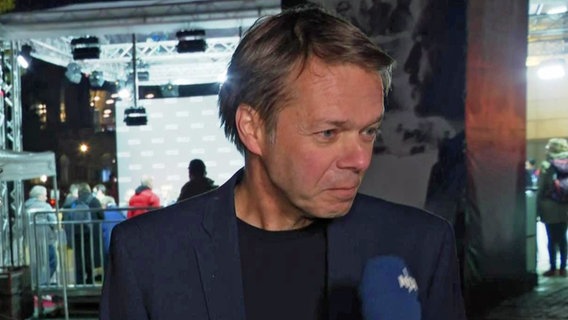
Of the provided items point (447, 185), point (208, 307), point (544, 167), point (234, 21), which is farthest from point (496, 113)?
point (208, 307)

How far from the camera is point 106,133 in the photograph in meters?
18.3

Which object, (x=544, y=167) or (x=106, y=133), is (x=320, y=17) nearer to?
(x=544, y=167)

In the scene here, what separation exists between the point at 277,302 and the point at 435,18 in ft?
11.0

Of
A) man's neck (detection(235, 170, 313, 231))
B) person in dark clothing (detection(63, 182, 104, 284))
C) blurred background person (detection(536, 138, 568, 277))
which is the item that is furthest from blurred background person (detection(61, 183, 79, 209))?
man's neck (detection(235, 170, 313, 231))

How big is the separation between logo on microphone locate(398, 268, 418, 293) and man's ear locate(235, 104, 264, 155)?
0.38 meters

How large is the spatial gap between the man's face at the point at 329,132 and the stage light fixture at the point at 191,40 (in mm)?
6783

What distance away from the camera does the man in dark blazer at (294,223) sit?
121 cm

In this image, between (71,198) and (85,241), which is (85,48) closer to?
(71,198)

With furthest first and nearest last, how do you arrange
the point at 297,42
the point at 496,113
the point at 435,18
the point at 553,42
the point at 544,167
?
the point at 553,42
the point at 544,167
the point at 496,113
the point at 435,18
the point at 297,42

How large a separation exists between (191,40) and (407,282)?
7.17m

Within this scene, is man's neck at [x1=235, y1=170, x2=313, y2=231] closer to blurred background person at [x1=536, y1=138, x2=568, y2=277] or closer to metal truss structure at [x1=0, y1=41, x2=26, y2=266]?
blurred background person at [x1=536, y1=138, x2=568, y2=277]

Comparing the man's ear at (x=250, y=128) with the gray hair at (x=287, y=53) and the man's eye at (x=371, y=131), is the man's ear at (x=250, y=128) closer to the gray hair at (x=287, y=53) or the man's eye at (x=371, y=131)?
the gray hair at (x=287, y=53)

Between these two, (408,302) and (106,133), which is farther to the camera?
(106,133)

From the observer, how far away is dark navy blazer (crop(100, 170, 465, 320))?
124cm
